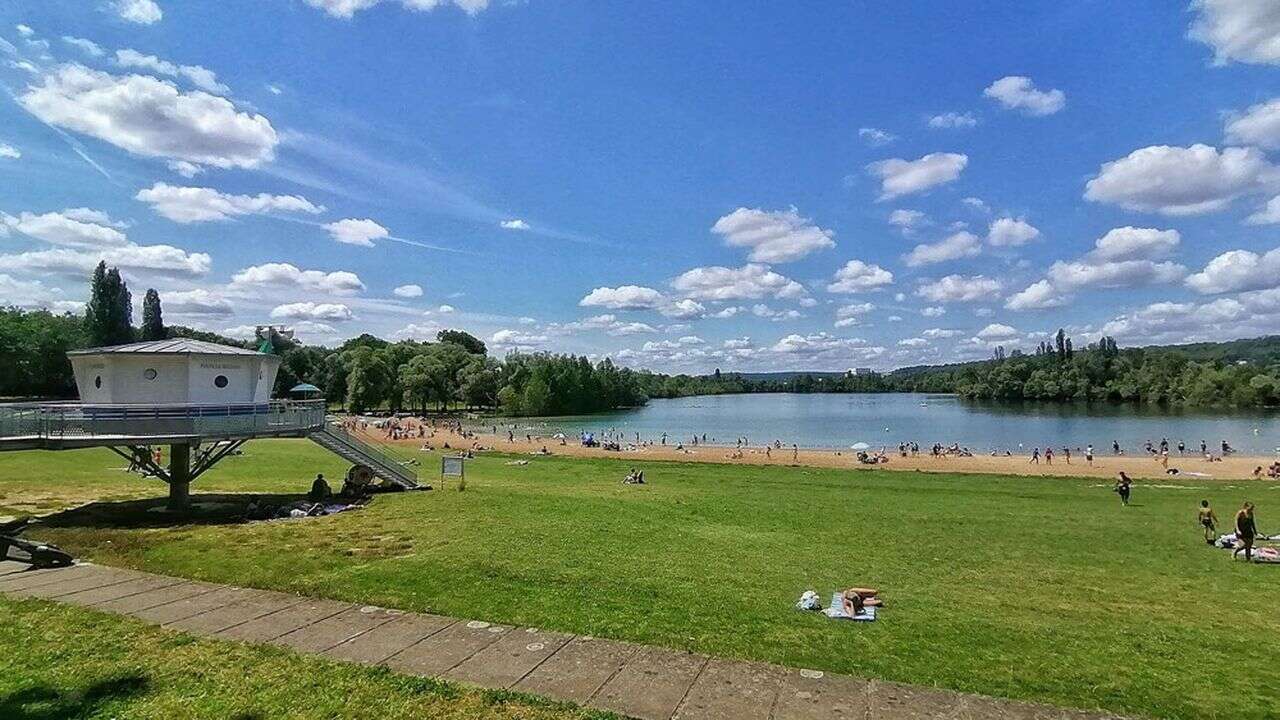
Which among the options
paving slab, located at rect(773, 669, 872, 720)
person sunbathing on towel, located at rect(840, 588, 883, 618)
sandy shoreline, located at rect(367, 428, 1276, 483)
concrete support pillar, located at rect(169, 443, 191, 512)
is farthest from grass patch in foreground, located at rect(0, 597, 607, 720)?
sandy shoreline, located at rect(367, 428, 1276, 483)

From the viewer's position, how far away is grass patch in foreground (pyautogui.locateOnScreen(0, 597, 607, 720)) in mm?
5973

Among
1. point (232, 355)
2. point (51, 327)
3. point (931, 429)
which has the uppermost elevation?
point (51, 327)

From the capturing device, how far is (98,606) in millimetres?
8992

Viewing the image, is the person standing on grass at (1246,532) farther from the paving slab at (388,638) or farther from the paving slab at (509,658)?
the paving slab at (388,638)

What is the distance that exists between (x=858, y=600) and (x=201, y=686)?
8.62m

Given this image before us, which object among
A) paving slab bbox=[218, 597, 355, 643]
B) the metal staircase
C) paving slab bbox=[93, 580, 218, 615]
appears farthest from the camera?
the metal staircase

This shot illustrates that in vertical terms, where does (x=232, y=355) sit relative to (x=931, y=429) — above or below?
above

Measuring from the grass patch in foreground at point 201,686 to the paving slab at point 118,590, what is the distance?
1.40m

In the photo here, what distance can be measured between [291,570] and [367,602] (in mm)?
3122

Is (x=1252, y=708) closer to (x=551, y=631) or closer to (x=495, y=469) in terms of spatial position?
(x=551, y=631)

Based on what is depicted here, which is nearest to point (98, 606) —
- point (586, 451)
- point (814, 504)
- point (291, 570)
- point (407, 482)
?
point (291, 570)

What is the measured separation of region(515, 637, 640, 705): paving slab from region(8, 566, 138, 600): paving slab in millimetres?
7328

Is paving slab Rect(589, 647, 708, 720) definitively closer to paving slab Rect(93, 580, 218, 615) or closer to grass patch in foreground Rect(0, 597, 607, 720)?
grass patch in foreground Rect(0, 597, 607, 720)

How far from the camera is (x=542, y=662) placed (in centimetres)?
718
